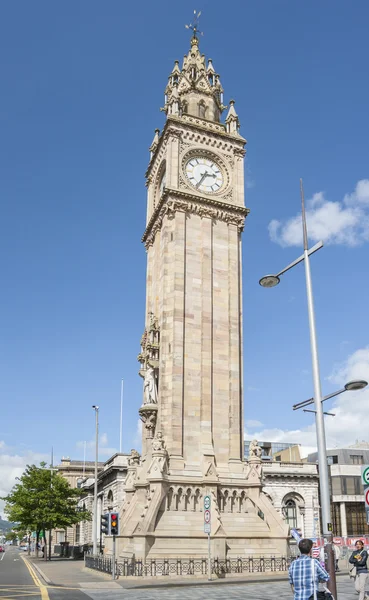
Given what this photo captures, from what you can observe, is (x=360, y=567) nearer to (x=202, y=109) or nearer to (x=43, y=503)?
(x=202, y=109)

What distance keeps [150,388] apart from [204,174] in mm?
17026

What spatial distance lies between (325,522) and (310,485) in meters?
52.5

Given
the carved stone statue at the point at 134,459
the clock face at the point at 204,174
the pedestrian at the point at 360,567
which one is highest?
the clock face at the point at 204,174

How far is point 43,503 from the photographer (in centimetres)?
5628

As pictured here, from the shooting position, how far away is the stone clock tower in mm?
32719

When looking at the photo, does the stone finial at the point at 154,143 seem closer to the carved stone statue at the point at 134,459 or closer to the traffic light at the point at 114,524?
the carved stone statue at the point at 134,459

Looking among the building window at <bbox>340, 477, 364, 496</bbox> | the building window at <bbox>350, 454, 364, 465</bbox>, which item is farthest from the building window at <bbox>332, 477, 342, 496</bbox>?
the building window at <bbox>350, 454, 364, 465</bbox>

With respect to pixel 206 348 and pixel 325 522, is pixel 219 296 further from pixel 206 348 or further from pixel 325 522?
pixel 325 522

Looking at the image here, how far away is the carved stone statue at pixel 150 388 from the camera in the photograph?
1473 inches

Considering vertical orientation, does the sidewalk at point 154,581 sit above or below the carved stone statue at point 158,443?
below

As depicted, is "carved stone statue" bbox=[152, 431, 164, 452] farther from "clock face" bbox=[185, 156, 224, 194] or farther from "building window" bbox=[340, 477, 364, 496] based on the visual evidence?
"building window" bbox=[340, 477, 364, 496]

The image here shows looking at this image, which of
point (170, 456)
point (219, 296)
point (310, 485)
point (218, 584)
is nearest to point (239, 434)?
point (170, 456)

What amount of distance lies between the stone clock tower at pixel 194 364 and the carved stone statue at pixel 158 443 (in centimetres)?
6

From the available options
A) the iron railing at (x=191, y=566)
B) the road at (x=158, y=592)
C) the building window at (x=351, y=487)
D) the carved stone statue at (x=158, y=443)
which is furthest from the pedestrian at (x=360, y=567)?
the building window at (x=351, y=487)
